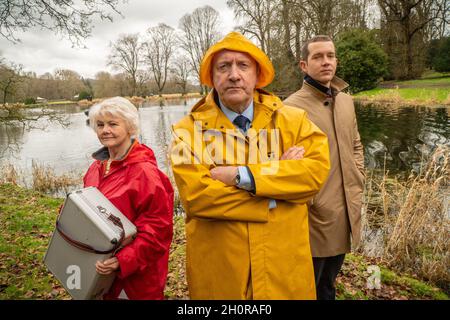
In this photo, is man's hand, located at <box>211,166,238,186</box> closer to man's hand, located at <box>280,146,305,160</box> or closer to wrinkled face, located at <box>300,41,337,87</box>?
man's hand, located at <box>280,146,305,160</box>

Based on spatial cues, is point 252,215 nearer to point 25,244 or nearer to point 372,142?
point 25,244

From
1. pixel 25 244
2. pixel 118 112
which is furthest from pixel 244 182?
pixel 25 244

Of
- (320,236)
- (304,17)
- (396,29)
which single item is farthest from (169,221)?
(396,29)

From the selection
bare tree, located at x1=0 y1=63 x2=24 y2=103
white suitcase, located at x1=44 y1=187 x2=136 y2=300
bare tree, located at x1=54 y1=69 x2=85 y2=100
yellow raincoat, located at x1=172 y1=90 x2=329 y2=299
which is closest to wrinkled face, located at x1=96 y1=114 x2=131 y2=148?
white suitcase, located at x1=44 y1=187 x2=136 y2=300

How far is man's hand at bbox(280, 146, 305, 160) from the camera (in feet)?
5.82

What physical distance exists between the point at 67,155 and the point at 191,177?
13.7 meters

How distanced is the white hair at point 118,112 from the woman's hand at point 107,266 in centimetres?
89

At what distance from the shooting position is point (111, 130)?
2062mm

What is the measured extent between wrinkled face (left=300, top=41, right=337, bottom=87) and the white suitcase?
190 cm

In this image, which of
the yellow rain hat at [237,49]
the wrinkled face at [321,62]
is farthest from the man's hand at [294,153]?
the wrinkled face at [321,62]

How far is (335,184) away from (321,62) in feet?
3.39

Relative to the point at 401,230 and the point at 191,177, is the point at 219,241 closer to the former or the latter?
the point at 191,177

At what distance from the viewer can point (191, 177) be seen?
1684 mm

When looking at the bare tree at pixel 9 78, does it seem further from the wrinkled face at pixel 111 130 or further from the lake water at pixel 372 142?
the wrinkled face at pixel 111 130
